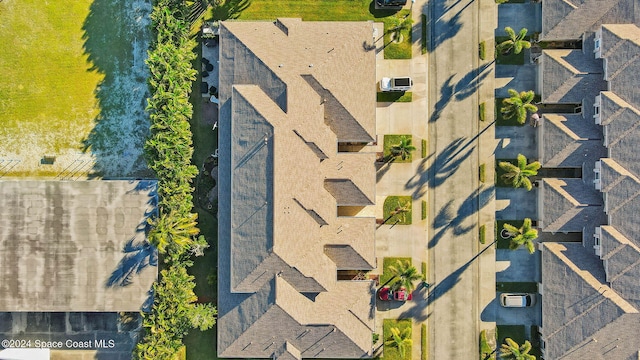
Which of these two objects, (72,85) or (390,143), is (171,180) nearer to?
(72,85)

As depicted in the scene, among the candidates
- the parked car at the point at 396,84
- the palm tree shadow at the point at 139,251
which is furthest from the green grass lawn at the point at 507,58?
the palm tree shadow at the point at 139,251

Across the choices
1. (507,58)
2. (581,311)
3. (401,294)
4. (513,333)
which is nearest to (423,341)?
(401,294)

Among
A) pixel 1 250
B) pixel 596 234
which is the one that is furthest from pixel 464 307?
pixel 1 250

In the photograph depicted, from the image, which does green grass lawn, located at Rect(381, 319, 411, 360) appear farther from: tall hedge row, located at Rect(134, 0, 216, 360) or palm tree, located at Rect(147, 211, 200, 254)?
palm tree, located at Rect(147, 211, 200, 254)

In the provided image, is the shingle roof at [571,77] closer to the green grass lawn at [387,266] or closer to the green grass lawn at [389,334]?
the green grass lawn at [387,266]

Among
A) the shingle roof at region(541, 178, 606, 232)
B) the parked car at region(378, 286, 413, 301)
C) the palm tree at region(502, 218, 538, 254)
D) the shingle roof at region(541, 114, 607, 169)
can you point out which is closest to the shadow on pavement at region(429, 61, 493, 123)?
the shingle roof at region(541, 114, 607, 169)

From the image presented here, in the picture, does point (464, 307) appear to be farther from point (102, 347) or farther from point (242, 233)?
point (102, 347)
